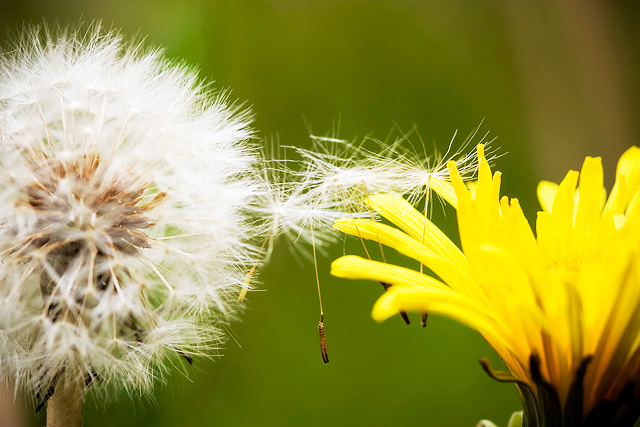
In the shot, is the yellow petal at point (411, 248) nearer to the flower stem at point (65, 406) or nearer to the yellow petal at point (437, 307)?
the yellow petal at point (437, 307)

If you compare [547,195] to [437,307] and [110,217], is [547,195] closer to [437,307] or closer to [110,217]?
[437,307]

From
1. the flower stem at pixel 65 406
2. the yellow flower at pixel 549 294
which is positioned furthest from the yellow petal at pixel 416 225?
the flower stem at pixel 65 406

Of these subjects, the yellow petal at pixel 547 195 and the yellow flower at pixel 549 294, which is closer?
the yellow flower at pixel 549 294

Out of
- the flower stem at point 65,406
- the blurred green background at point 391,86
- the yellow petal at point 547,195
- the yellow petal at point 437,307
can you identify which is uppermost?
the blurred green background at point 391,86

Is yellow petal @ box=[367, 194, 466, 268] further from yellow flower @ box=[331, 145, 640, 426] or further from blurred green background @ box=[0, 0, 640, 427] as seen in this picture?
blurred green background @ box=[0, 0, 640, 427]

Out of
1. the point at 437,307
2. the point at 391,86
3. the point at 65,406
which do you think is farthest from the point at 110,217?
the point at 391,86

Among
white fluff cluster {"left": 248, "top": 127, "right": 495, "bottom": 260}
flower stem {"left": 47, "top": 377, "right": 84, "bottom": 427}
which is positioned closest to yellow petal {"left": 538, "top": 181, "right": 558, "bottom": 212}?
white fluff cluster {"left": 248, "top": 127, "right": 495, "bottom": 260}

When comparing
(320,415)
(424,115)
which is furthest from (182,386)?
(424,115)
